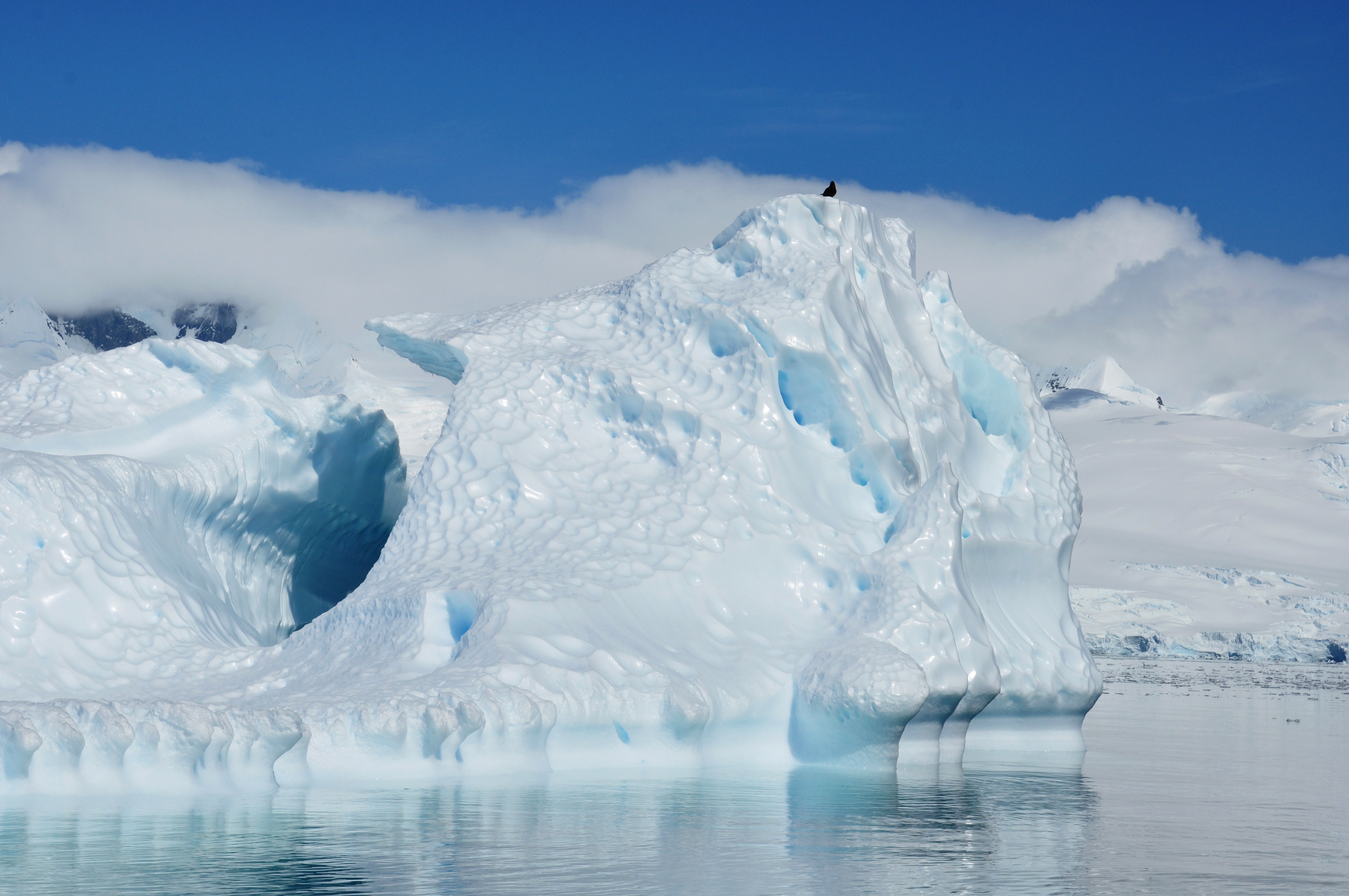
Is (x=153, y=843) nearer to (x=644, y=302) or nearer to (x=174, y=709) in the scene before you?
(x=174, y=709)

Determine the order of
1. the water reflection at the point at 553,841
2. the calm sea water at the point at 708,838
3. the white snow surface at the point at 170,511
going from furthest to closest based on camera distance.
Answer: the white snow surface at the point at 170,511
the calm sea water at the point at 708,838
the water reflection at the point at 553,841

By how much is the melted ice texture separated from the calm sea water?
51 cm

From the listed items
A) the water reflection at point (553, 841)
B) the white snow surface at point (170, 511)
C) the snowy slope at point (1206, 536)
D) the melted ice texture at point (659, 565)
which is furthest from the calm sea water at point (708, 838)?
the snowy slope at point (1206, 536)

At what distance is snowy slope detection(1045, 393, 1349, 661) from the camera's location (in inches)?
2411

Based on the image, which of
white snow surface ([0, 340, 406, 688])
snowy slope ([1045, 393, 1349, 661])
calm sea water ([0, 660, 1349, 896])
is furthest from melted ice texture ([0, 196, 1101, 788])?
snowy slope ([1045, 393, 1349, 661])

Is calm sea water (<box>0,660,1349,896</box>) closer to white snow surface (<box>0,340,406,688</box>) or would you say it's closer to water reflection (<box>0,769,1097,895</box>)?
water reflection (<box>0,769,1097,895</box>)

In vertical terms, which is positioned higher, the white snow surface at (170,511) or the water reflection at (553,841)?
the white snow surface at (170,511)

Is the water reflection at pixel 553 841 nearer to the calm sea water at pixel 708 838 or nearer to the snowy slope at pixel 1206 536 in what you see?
the calm sea water at pixel 708 838

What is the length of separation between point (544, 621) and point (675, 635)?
5.27 ft

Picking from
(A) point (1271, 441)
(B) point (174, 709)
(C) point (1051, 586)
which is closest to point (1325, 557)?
(A) point (1271, 441)

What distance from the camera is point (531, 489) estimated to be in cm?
1548

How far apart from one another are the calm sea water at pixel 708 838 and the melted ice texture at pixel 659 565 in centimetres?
51

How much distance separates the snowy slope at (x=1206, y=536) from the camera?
61.2 m

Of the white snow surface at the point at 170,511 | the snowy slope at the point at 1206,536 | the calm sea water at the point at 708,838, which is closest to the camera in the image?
the calm sea water at the point at 708,838
